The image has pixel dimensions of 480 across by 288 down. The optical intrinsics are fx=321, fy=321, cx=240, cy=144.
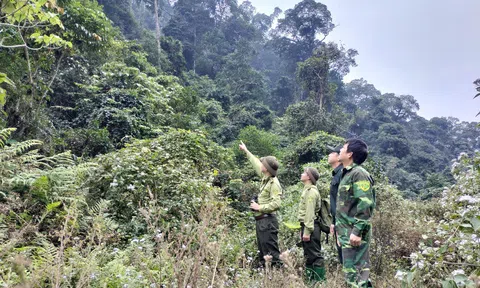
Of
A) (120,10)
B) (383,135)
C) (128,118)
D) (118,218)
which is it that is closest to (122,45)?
(128,118)

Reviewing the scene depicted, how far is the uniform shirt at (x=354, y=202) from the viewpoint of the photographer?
2797 mm

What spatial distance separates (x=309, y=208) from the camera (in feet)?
12.8

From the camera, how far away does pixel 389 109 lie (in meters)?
43.2

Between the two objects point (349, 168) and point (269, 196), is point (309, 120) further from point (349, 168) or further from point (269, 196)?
point (349, 168)

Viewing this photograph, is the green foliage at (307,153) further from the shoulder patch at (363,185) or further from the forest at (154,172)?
the shoulder patch at (363,185)

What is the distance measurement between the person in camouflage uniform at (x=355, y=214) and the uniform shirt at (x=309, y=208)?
805mm

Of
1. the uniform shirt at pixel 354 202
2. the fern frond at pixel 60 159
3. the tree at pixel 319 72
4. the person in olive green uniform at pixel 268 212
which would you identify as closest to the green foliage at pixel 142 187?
the fern frond at pixel 60 159

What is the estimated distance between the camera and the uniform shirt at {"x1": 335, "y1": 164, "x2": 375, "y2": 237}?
2.80m

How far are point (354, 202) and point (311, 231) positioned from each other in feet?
3.56

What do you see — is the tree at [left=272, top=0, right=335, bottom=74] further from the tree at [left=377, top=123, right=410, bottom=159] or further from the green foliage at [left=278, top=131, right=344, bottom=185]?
the green foliage at [left=278, top=131, right=344, bottom=185]

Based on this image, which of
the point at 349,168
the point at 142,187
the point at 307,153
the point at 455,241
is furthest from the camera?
the point at 307,153

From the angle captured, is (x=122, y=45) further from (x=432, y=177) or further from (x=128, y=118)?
(x=432, y=177)

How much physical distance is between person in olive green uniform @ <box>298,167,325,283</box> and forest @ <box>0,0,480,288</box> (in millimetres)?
195

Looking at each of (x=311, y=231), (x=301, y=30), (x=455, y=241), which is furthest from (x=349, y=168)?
(x=301, y=30)
